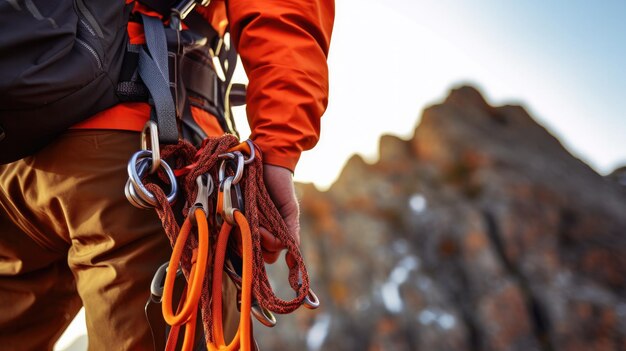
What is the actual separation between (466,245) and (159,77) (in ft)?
102

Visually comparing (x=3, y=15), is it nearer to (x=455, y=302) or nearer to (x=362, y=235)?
(x=455, y=302)

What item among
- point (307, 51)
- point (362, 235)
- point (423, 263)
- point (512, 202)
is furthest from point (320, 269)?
point (307, 51)

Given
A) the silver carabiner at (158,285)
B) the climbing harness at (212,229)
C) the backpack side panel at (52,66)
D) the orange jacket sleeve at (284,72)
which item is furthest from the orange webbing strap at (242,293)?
the backpack side panel at (52,66)

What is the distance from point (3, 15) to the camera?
115 cm

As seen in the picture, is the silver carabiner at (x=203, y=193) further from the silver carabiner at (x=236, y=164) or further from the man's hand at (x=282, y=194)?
the man's hand at (x=282, y=194)

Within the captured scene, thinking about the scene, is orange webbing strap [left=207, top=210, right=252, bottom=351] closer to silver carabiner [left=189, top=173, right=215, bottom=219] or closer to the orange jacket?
silver carabiner [left=189, top=173, right=215, bottom=219]

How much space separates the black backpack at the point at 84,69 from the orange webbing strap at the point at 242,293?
298 mm

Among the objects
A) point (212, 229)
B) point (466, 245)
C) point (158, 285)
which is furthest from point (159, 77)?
point (466, 245)

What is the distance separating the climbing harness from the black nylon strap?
4cm

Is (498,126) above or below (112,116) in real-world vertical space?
below

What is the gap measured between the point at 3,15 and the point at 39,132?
0.90 feet

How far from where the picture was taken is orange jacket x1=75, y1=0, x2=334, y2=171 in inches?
57.0

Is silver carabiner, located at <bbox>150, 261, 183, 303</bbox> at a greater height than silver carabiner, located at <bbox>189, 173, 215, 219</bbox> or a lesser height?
lesser

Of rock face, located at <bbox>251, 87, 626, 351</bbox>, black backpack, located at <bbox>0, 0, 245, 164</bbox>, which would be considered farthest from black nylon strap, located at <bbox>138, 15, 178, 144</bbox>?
rock face, located at <bbox>251, 87, 626, 351</bbox>
